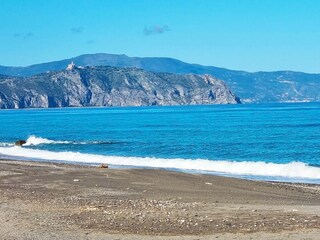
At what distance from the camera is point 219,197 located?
889 inches

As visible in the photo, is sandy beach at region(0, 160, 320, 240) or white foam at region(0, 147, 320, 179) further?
white foam at region(0, 147, 320, 179)

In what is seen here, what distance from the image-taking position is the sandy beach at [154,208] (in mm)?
15750

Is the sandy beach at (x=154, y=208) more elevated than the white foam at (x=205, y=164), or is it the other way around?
the sandy beach at (x=154, y=208)

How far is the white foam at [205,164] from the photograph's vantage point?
38062mm

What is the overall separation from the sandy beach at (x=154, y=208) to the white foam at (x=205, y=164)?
8423 mm

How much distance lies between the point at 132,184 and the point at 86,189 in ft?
8.72

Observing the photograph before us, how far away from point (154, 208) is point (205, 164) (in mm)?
24683

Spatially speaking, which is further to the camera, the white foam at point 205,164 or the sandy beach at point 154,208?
the white foam at point 205,164

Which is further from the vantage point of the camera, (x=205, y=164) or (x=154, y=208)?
(x=205, y=164)

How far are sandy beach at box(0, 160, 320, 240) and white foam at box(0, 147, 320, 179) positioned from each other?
8423 millimetres

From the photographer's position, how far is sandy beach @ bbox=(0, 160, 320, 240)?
620 inches

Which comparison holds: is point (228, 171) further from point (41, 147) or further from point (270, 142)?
point (41, 147)

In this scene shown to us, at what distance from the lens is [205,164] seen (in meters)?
43.7

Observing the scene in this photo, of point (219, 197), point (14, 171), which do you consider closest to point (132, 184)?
point (219, 197)
